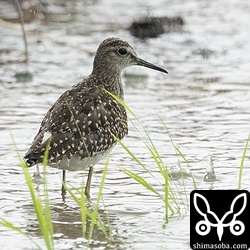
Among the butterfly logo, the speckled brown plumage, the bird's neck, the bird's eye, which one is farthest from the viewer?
the bird's eye

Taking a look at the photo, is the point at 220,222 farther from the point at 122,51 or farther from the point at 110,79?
the point at 122,51

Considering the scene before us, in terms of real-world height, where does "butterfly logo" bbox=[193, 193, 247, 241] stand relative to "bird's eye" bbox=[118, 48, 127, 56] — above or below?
below

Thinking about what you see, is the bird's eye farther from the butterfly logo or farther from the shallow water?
the butterfly logo

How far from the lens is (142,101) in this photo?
10906 mm

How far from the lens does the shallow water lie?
7124 mm

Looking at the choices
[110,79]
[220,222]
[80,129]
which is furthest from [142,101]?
[220,222]

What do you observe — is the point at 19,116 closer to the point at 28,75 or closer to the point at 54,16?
the point at 28,75

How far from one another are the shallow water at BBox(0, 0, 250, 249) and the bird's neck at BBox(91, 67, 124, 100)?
2.12ft

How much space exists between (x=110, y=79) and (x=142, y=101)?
2.31m

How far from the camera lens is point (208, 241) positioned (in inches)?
243

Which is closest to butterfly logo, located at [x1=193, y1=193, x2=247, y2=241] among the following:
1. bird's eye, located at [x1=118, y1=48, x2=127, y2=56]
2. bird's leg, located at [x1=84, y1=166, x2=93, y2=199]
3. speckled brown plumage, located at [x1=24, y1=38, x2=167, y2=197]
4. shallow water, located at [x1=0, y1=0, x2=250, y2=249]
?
shallow water, located at [x1=0, y1=0, x2=250, y2=249]

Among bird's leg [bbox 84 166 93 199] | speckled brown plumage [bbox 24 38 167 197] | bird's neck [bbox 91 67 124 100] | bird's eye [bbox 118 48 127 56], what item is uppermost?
bird's eye [bbox 118 48 127 56]

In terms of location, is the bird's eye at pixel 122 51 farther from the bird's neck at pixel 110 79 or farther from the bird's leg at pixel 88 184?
the bird's leg at pixel 88 184

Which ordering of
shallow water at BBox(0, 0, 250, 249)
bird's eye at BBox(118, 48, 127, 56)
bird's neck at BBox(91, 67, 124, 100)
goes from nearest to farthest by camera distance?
shallow water at BBox(0, 0, 250, 249), bird's neck at BBox(91, 67, 124, 100), bird's eye at BBox(118, 48, 127, 56)
